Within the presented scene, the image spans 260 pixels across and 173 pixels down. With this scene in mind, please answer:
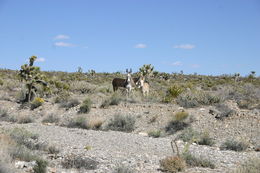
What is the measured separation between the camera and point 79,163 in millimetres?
8477

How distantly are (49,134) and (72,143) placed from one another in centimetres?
179

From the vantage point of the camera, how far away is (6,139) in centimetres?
902

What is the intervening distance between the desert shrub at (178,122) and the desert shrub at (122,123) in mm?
1448

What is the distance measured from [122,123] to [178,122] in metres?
2.26

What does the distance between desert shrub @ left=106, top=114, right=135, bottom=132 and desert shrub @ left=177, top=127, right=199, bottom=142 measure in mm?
2317

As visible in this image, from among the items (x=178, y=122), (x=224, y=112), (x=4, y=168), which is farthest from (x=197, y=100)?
(x=4, y=168)

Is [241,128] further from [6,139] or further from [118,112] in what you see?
[6,139]

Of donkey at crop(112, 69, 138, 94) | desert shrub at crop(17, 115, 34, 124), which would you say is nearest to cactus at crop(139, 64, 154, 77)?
donkey at crop(112, 69, 138, 94)

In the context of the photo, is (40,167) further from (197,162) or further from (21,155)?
(197,162)

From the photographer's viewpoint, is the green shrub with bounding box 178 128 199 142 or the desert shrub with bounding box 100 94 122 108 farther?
the desert shrub with bounding box 100 94 122 108

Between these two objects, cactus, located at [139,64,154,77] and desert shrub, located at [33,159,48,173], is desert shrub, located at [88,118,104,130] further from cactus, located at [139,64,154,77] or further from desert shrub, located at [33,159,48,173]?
cactus, located at [139,64,154,77]

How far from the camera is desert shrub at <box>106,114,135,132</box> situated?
14.7 metres

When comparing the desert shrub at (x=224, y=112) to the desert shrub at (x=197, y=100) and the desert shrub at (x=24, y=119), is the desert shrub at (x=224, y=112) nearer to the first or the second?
the desert shrub at (x=197, y=100)

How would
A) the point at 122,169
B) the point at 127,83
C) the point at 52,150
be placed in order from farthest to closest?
A: 1. the point at 127,83
2. the point at 52,150
3. the point at 122,169
